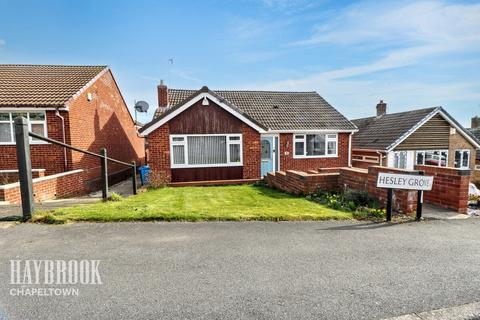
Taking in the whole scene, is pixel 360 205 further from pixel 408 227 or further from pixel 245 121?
pixel 245 121

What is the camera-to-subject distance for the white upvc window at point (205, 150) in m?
12.1

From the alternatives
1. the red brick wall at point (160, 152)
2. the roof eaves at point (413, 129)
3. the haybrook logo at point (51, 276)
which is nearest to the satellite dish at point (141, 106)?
the red brick wall at point (160, 152)

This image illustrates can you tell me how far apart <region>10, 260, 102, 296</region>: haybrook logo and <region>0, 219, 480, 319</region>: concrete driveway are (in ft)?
0.29

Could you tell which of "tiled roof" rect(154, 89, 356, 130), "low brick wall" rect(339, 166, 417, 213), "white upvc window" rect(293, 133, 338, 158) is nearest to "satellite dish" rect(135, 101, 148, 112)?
"tiled roof" rect(154, 89, 356, 130)

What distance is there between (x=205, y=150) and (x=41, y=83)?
853cm

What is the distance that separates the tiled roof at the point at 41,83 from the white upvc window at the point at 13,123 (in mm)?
410

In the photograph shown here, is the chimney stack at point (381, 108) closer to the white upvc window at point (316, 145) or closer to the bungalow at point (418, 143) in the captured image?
the bungalow at point (418, 143)

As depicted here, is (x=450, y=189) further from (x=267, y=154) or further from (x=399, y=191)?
(x=267, y=154)

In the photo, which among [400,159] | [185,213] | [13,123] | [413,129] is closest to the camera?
[185,213]

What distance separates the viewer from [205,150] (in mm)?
12344

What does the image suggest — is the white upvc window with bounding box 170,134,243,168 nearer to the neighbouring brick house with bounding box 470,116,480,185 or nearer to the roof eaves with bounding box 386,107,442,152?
the roof eaves with bounding box 386,107,442,152

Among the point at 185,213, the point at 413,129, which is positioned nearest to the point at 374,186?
the point at 185,213

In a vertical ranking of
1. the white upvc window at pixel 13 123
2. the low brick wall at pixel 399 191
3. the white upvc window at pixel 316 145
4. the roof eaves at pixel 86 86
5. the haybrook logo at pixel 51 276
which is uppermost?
the roof eaves at pixel 86 86

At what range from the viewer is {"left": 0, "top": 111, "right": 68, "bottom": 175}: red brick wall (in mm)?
11070
